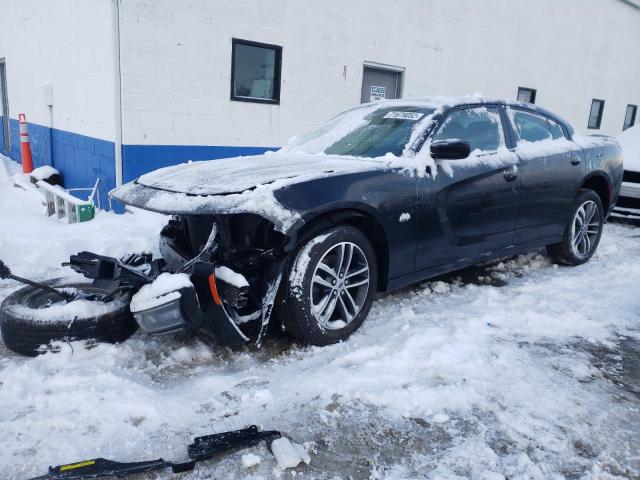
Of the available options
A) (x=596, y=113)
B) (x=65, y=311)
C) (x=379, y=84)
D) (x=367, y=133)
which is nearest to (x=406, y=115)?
(x=367, y=133)

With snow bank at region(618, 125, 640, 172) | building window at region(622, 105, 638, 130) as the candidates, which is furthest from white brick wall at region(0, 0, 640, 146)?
building window at region(622, 105, 638, 130)

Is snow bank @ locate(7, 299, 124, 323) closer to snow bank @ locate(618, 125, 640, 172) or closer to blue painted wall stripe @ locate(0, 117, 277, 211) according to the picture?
blue painted wall stripe @ locate(0, 117, 277, 211)

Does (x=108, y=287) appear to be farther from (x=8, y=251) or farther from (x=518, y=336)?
(x=518, y=336)

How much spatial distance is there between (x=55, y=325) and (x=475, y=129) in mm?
3328

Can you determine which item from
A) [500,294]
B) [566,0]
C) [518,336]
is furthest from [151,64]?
[566,0]

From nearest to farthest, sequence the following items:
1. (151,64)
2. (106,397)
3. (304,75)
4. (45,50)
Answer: (106,397) → (151,64) → (304,75) → (45,50)

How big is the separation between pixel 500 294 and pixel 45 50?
8866 mm

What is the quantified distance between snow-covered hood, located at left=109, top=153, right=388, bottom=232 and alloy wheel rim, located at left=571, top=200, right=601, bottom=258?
2723 millimetres

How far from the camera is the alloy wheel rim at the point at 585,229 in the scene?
5211 mm

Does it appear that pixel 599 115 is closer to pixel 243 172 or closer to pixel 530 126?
pixel 530 126

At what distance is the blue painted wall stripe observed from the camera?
6879 millimetres

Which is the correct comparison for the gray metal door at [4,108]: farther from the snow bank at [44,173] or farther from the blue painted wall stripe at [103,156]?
the snow bank at [44,173]

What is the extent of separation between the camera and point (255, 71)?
313 inches

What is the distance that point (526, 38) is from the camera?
12117 millimetres
